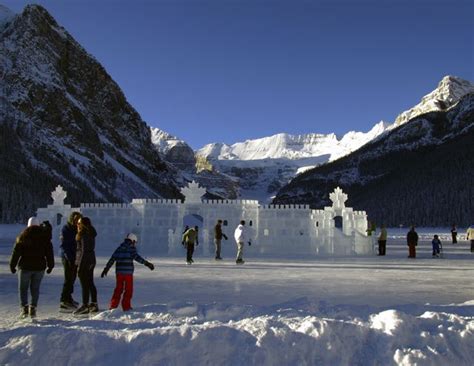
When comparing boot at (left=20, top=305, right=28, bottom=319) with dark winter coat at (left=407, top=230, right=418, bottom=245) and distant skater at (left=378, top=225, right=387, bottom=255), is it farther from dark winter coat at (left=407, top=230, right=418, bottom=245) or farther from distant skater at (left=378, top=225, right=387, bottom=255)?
distant skater at (left=378, top=225, right=387, bottom=255)

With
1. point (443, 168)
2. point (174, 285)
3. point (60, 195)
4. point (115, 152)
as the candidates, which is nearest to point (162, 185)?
point (115, 152)

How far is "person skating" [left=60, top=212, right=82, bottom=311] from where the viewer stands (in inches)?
373

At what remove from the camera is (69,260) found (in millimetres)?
9633

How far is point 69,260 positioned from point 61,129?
122345 millimetres

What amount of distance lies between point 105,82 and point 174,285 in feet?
542

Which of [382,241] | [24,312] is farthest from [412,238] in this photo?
[24,312]

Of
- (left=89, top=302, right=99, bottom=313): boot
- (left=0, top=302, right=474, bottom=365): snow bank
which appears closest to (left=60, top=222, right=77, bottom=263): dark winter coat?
(left=89, top=302, right=99, bottom=313): boot

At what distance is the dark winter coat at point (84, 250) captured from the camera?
9227mm

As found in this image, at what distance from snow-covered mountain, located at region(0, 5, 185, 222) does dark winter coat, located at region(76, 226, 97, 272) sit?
66.9 meters

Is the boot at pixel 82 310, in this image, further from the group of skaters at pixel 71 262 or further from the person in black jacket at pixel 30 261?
the person in black jacket at pixel 30 261

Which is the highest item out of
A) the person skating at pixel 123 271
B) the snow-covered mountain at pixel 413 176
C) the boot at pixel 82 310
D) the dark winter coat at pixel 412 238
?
the snow-covered mountain at pixel 413 176

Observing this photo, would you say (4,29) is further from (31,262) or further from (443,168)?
(31,262)

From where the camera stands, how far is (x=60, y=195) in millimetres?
28344

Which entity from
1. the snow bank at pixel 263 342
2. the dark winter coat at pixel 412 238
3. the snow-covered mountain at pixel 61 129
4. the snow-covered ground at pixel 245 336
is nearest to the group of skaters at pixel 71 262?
the snow-covered ground at pixel 245 336
